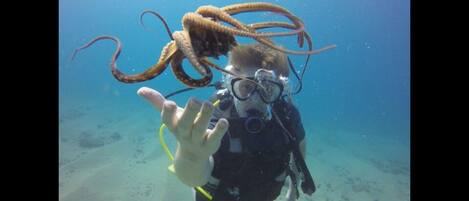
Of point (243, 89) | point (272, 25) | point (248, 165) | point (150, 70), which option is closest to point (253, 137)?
point (248, 165)

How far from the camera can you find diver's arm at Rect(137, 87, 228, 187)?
7.41 ft

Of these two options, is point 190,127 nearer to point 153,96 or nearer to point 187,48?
point 153,96

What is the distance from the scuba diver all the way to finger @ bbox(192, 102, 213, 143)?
0.54 meters

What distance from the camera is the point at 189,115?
2.26 meters

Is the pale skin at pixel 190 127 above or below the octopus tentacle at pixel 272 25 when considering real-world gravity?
below

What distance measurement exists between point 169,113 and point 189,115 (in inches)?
6.6

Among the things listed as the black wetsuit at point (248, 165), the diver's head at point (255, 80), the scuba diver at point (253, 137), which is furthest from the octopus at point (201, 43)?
the diver's head at point (255, 80)

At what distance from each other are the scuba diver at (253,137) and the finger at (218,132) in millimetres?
505

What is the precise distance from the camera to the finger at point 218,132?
2.36m

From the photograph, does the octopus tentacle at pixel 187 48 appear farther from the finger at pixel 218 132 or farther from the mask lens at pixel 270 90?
the mask lens at pixel 270 90

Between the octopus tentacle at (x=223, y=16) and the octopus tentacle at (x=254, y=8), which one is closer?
the octopus tentacle at (x=223, y=16)
